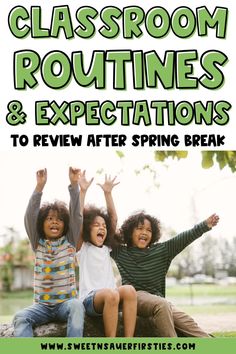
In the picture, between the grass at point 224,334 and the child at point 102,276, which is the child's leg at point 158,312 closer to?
the child at point 102,276

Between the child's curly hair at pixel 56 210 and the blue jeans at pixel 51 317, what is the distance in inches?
18.4

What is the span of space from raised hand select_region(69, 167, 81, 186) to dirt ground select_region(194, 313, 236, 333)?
1.44 m

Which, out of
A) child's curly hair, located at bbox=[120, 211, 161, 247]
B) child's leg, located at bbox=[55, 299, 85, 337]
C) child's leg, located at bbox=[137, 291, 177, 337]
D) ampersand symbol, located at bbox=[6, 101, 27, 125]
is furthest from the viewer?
ampersand symbol, located at bbox=[6, 101, 27, 125]

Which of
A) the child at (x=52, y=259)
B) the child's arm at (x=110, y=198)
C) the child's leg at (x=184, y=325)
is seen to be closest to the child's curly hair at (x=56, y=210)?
the child at (x=52, y=259)

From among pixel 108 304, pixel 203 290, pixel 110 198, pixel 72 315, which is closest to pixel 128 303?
pixel 108 304

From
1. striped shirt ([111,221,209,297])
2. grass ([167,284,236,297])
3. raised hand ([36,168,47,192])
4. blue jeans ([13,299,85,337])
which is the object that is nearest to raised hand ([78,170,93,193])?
raised hand ([36,168,47,192])

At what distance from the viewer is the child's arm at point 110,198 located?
4055mm

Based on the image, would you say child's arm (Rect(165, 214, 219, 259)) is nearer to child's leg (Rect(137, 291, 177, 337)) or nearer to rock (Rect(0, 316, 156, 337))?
child's leg (Rect(137, 291, 177, 337))

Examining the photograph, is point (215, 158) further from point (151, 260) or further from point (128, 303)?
point (128, 303)

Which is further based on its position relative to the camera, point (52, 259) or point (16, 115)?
point (16, 115)

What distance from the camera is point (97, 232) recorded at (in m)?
4.00

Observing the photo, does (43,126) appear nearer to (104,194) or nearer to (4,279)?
(104,194)

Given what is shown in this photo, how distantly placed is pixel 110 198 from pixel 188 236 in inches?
22.6

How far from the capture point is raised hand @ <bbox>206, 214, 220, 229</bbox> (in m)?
4.02
